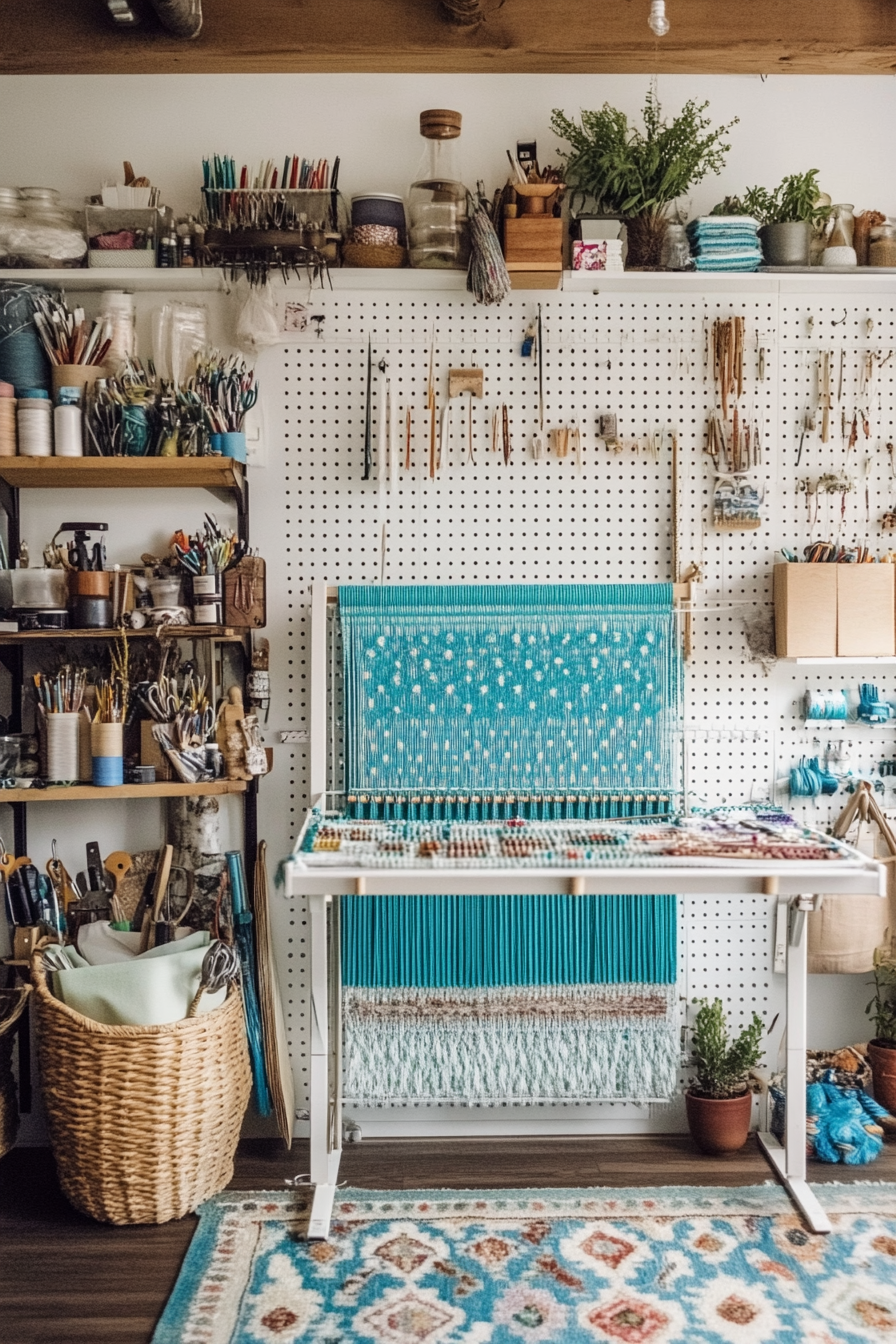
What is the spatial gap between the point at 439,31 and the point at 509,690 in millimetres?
1839

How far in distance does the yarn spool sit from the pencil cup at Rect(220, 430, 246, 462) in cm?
56

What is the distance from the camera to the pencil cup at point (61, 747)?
3.08 metres

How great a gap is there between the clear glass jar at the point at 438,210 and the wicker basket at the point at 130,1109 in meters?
2.17

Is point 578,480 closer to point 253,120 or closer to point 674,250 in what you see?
point 674,250

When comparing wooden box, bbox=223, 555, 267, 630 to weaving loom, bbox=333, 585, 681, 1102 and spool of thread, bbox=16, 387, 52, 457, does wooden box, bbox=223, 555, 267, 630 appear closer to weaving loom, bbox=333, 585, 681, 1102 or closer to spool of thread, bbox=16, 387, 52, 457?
weaving loom, bbox=333, 585, 681, 1102

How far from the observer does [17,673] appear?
129 inches

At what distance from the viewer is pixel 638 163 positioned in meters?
3.15

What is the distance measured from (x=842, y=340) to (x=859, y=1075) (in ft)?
7.18

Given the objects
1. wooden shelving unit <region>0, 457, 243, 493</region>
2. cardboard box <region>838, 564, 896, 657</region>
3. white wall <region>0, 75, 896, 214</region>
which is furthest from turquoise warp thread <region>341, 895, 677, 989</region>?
white wall <region>0, 75, 896, 214</region>

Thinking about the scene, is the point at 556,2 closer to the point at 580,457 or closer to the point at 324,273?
the point at 324,273

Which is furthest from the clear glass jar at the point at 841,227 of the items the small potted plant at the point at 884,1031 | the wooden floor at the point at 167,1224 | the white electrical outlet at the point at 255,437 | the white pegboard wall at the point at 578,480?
the wooden floor at the point at 167,1224

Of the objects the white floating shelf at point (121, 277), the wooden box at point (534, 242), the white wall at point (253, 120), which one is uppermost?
the white wall at point (253, 120)

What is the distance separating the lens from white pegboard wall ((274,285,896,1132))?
332 centimetres

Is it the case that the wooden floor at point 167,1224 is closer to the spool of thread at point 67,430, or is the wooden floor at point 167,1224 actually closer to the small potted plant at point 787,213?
the spool of thread at point 67,430
